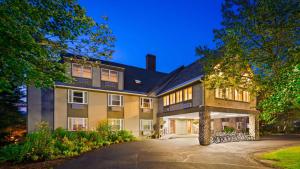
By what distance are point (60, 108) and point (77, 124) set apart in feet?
8.02

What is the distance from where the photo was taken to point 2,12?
6.68 metres

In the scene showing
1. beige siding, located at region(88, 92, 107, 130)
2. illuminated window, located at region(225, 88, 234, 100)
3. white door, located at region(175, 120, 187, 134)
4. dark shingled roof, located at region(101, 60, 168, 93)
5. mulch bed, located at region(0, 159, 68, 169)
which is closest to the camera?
mulch bed, located at region(0, 159, 68, 169)

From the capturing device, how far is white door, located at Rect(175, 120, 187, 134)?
3186 cm

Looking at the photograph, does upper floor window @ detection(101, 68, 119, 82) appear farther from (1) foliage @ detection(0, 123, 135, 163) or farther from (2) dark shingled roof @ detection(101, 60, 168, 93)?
(1) foliage @ detection(0, 123, 135, 163)

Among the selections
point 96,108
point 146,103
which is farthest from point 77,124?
point 146,103

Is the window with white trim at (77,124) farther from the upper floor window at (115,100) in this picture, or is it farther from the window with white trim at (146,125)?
the window with white trim at (146,125)

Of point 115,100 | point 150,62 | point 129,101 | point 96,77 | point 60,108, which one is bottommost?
point 60,108

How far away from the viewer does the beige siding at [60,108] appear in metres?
19.8

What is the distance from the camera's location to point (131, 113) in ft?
80.6

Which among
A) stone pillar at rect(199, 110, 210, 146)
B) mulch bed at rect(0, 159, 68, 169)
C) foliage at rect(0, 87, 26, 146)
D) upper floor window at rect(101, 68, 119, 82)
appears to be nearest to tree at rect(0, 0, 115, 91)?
mulch bed at rect(0, 159, 68, 169)

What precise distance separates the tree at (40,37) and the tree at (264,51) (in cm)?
783

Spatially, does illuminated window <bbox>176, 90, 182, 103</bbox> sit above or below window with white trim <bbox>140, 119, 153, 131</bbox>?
above

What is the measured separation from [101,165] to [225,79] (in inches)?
405

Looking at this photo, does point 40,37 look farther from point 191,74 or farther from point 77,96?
point 191,74
